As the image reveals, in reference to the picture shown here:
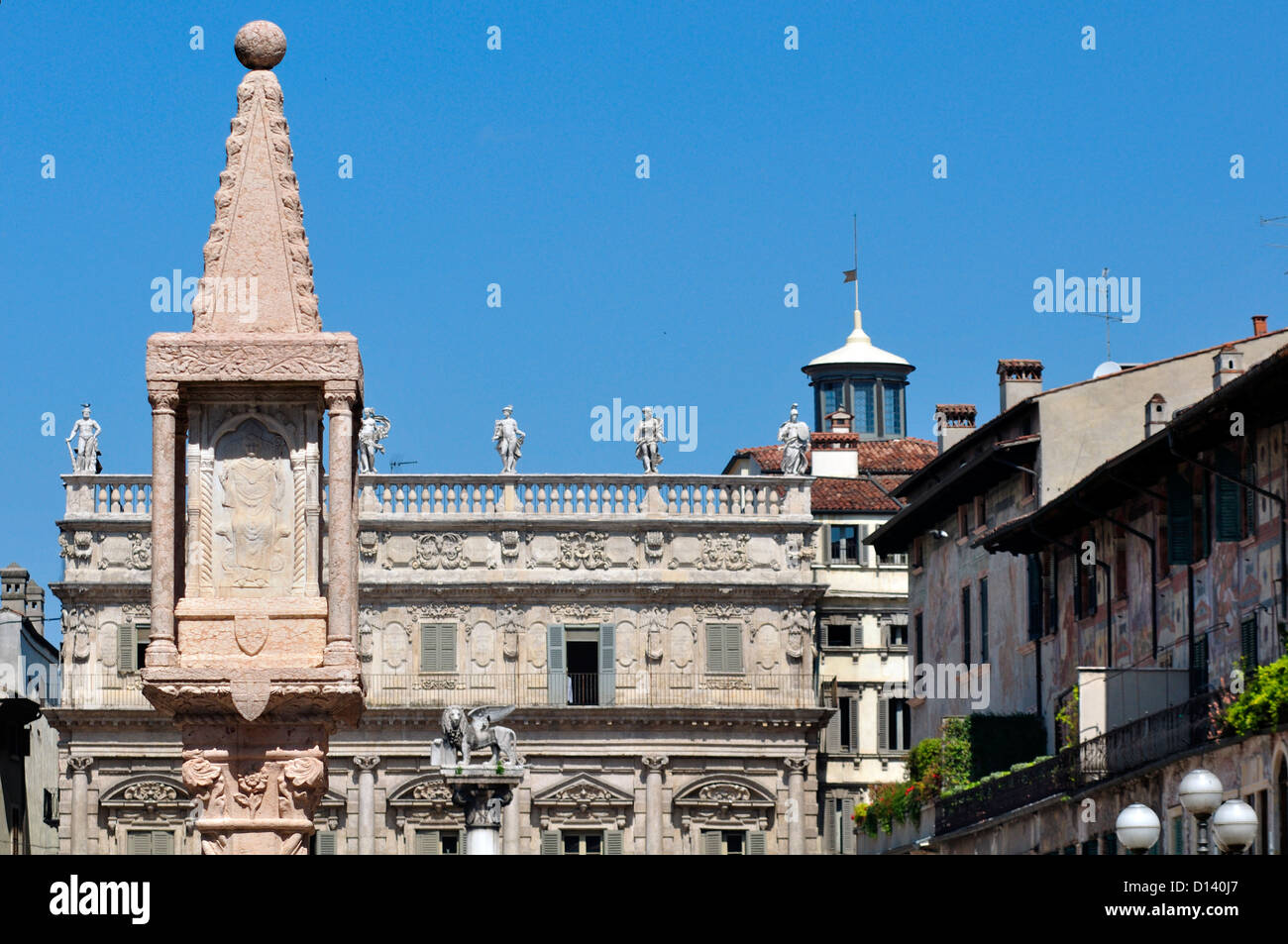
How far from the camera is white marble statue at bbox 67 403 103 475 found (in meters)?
74.8

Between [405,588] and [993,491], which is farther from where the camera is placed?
[405,588]

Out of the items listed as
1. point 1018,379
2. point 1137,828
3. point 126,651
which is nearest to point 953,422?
point 1018,379

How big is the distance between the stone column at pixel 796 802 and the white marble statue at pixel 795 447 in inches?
317

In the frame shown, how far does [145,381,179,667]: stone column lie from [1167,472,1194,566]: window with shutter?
80.5 feet

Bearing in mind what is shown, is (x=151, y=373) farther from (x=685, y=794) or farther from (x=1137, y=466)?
(x=685, y=794)

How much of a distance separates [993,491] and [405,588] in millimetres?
21470

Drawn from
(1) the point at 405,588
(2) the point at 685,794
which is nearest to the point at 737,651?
(2) the point at 685,794

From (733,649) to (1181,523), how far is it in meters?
31.9

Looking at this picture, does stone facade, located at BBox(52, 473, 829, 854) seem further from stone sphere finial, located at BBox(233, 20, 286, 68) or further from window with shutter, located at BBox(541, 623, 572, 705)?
stone sphere finial, located at BBox(233, 20, 286, 68)

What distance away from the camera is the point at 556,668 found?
246ft

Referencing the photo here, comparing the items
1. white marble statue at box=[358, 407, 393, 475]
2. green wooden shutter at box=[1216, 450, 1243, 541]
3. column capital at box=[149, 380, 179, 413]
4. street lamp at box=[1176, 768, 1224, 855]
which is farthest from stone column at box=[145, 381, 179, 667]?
white marble statue at box=[358, 407, 393, 475]

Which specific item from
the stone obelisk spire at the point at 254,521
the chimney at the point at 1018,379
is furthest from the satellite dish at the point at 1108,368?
the stone obelisk spire at the point at 254,521
